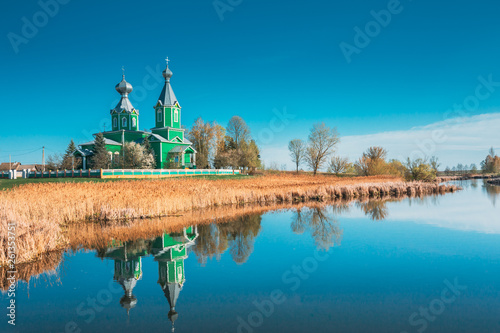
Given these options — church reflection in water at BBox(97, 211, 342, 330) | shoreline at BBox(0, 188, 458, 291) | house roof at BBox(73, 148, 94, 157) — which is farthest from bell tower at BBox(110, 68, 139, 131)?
church reflection in water at BBox(97, 211, 342, 330)

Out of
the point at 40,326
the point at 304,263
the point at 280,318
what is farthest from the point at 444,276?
the point at 40,326

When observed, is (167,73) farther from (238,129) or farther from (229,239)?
(229,239)

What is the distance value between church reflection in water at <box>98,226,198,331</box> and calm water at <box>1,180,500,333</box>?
29 millimetres

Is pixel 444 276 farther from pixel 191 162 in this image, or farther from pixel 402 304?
pixel 191 162

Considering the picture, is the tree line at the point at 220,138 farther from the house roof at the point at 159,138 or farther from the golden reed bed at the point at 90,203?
the golden reed bed at the point at 90,203

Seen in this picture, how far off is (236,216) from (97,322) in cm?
1133

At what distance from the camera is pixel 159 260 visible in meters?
9.49

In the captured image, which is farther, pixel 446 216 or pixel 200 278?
pixel 446 216

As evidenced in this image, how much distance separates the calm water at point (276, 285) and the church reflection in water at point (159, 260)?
0.03 meters

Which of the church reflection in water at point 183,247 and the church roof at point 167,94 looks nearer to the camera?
the church reflection in water at point 183,247

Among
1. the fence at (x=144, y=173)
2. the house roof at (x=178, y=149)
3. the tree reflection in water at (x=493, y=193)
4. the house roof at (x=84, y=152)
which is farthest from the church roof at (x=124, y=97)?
the tree reflection in water at (x=493, y=193)

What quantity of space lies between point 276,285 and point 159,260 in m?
3.69

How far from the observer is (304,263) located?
9.18 meters

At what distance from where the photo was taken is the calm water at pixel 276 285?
5730 mm
